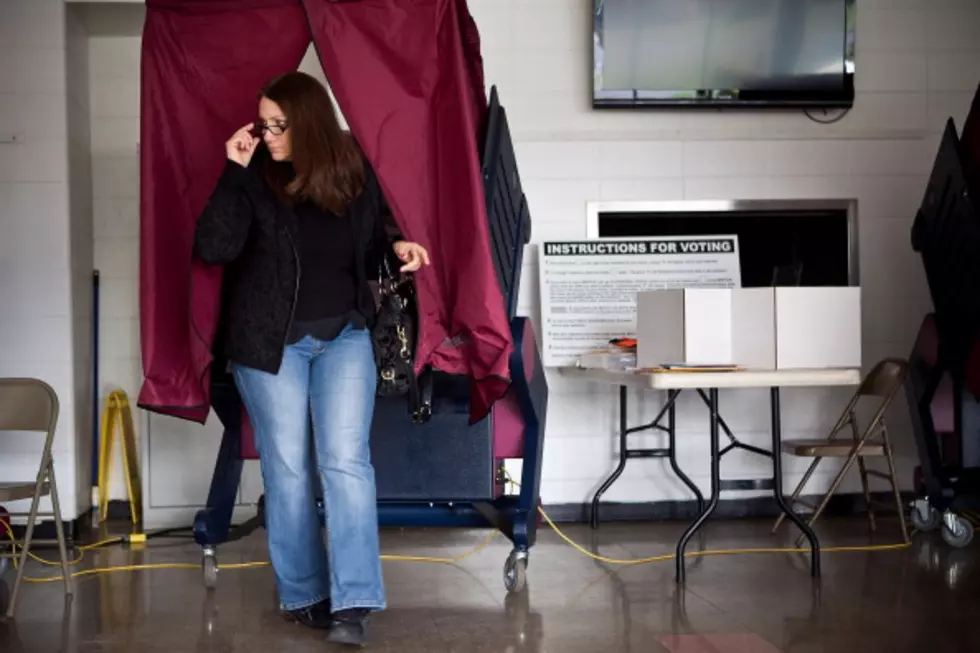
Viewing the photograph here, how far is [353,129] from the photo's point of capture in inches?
121

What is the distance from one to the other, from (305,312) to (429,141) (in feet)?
2.00

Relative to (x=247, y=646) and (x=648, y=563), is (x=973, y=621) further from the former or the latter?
(x=247, y=646)

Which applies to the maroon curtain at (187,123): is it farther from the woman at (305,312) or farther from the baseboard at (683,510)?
the baseboard at (683,510)

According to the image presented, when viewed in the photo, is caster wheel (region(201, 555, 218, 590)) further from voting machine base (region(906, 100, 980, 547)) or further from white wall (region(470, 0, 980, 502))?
voting machine base (region(906, 100, 980, 547))

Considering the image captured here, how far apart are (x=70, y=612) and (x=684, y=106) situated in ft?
11.7

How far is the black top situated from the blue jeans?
0.13 ft

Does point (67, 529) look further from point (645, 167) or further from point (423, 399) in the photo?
point (645, 167)

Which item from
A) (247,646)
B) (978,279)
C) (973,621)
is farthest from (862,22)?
(247,646)

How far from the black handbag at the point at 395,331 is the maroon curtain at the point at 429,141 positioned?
0.04m

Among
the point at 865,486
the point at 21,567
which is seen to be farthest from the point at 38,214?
the point at 865,486

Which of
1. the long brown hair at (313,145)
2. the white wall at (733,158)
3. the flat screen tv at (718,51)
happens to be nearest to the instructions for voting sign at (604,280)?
the white wall at (733,158)

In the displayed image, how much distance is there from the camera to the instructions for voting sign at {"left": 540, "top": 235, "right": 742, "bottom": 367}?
532 cm

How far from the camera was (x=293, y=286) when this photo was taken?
9.96 feet

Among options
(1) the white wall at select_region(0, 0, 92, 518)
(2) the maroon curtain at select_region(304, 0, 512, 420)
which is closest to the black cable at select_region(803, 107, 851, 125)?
(2) the maroon curtain at select_region(304, 0, 512, 420)
